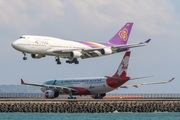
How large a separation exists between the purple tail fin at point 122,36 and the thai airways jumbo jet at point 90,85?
952 cm

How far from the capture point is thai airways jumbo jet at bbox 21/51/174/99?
243ft

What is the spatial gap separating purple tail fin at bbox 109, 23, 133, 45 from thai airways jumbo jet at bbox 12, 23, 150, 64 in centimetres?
374

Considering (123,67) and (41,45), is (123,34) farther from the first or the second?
(41,45)

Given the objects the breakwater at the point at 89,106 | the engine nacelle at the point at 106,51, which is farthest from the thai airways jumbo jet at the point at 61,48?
the breakwater at the point at 89,106

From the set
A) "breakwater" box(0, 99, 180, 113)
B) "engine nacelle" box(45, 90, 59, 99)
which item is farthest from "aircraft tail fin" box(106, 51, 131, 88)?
"engine nacelle" box(45, 90, 59, 99)

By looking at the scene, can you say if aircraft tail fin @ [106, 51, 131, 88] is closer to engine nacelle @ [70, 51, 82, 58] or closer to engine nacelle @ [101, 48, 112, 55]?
engine nacelle @ [101, 48, 112, 55]

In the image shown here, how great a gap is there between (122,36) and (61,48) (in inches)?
739

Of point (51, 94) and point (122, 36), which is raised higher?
point (122, 36)

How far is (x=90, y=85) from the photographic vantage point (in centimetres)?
7838

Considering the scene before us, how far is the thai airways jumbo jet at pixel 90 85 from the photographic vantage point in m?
74.1

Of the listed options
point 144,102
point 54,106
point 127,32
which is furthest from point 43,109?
point 127,32
